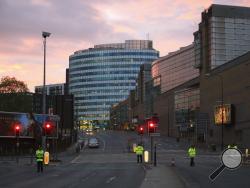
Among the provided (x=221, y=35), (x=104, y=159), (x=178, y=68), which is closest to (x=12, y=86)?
(x=221, y=35)

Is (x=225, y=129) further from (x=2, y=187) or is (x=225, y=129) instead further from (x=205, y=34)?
(x=2, y=187)

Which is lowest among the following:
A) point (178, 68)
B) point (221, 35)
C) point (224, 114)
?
point (224, 114)

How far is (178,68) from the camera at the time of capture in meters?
184

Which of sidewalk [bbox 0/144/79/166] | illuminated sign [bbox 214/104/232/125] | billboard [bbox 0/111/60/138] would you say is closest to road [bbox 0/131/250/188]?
sidewalk [bbox 0/144/79/166]

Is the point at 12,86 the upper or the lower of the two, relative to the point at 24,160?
upper

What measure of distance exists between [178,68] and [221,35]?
192ft

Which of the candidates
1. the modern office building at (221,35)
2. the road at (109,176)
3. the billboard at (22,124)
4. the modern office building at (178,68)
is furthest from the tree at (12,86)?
the road at (109,176)

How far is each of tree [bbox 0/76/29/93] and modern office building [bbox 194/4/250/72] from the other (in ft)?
126

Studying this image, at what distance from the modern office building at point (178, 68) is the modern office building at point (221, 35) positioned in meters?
33.4

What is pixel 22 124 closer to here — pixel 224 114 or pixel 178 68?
pixel 224 114

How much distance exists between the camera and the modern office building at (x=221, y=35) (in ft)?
410

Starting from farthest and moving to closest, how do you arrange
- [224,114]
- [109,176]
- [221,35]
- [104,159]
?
[221,35]
[224,114]
[104,159]
[109,176]

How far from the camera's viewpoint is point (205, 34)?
126875 mm

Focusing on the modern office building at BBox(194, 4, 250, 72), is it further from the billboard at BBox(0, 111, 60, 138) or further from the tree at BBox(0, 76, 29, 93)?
→ the billboard at BBox(0, 111, 60, 138)
